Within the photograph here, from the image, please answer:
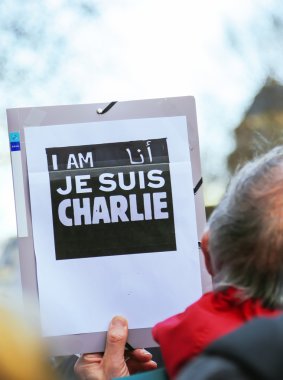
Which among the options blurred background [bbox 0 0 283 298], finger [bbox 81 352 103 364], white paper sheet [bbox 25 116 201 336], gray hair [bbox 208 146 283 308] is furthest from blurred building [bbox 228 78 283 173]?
gray hair [bbox 208 146 283 308]

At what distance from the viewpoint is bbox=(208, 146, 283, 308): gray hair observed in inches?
35.6

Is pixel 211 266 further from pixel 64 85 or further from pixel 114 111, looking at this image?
pixel 64 85

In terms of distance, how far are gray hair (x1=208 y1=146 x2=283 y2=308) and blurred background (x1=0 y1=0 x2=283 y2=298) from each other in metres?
1.32

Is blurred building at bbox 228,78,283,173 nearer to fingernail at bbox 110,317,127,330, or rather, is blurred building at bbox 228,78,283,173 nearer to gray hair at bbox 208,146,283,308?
fingernail at bbox 110,317,127,330

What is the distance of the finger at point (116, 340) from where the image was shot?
1.35 metres

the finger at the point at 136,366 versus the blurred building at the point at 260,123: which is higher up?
the blurred building at the point at 260,123

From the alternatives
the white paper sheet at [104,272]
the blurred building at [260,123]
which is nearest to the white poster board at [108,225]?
the white paper sheet at [104,272]

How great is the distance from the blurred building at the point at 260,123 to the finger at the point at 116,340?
1.18 metres

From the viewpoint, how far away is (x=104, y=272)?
4.49 ft

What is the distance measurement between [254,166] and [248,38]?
1639 mm

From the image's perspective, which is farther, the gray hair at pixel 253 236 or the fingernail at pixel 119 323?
the fingernail at pixel 119 323

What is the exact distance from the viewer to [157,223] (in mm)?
1381

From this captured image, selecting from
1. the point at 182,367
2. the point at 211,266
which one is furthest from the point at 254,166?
the point at 182,367

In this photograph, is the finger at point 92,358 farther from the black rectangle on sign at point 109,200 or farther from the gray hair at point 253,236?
the gray hair at point 253,236
